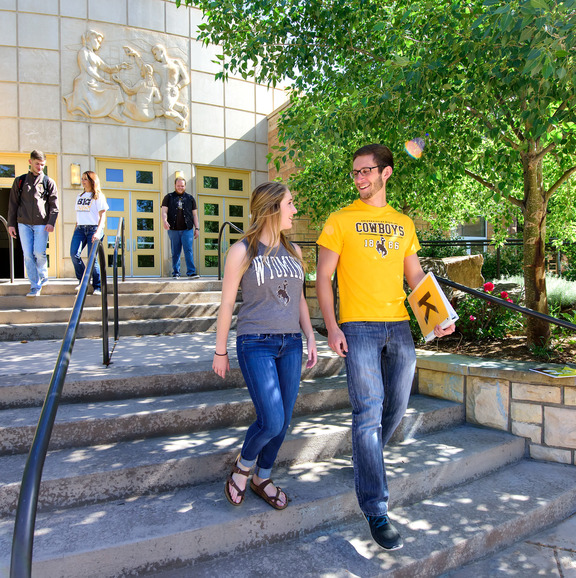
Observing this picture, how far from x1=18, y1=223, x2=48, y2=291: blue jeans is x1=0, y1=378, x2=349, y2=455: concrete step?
3.20 meters

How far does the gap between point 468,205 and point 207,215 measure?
631 centimetres

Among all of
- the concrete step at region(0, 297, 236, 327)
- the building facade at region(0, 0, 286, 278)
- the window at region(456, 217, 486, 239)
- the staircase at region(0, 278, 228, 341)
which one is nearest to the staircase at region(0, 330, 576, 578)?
the staircase at region(0, 278, 228, 341)

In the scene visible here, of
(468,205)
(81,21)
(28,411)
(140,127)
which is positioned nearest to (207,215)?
(140,127)

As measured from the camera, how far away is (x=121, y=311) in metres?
5.81

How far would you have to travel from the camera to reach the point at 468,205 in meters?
8.12

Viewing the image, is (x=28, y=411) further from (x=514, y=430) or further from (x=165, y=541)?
(x=514, y=430)

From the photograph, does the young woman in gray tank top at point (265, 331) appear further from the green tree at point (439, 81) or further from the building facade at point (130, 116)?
the building facade at point (130, 116)

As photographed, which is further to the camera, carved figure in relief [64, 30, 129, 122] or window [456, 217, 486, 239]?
window [456, 217, 486, 239]

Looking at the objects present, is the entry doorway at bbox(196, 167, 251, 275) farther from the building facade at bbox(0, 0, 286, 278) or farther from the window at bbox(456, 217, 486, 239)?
the window at bbox(456, 217, 486, 239)

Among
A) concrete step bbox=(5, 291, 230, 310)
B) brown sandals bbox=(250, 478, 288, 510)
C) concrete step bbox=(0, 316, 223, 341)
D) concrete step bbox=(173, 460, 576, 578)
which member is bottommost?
concrete step bbox=(173, 460, 576, 578)

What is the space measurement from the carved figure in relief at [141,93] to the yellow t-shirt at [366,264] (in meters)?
9.53

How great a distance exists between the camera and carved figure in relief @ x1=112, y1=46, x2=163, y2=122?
10578mm

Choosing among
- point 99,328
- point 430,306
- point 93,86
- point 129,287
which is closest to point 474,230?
point 93,86

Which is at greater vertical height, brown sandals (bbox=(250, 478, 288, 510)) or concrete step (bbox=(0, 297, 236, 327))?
concrete step (bbox=(0, 297, 236, 327))
